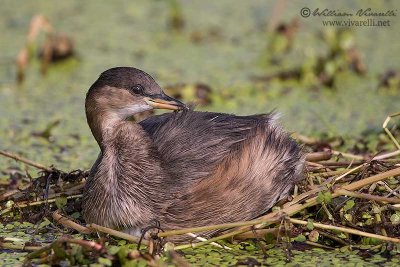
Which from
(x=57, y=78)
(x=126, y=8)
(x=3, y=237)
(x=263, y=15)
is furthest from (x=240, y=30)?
(x=3, y=237)

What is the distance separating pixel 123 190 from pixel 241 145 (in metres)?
0.73

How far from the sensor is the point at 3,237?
4723mm

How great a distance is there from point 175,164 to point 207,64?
15.3 ft

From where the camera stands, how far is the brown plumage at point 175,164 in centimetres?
465

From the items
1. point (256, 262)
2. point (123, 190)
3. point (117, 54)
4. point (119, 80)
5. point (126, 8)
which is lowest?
point (256, 262)

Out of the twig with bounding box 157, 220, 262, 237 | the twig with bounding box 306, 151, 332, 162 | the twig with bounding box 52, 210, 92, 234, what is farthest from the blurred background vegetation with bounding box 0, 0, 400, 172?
the twig with bounding box 157, 220, 262, 237

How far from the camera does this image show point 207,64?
30.5 feet

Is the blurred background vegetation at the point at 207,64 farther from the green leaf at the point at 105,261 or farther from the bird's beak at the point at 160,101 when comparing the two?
the green leaf at the point at 105,261

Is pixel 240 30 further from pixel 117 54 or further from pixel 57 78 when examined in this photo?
pixel 57 78

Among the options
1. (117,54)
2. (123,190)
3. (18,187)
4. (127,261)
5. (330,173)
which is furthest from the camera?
(117,54)

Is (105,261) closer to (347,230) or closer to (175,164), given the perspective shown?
(175,164)

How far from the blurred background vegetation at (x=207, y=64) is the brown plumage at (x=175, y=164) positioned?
5.15 feet

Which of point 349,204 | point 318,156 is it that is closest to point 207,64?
point 318,156

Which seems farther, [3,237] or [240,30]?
[240,30]
